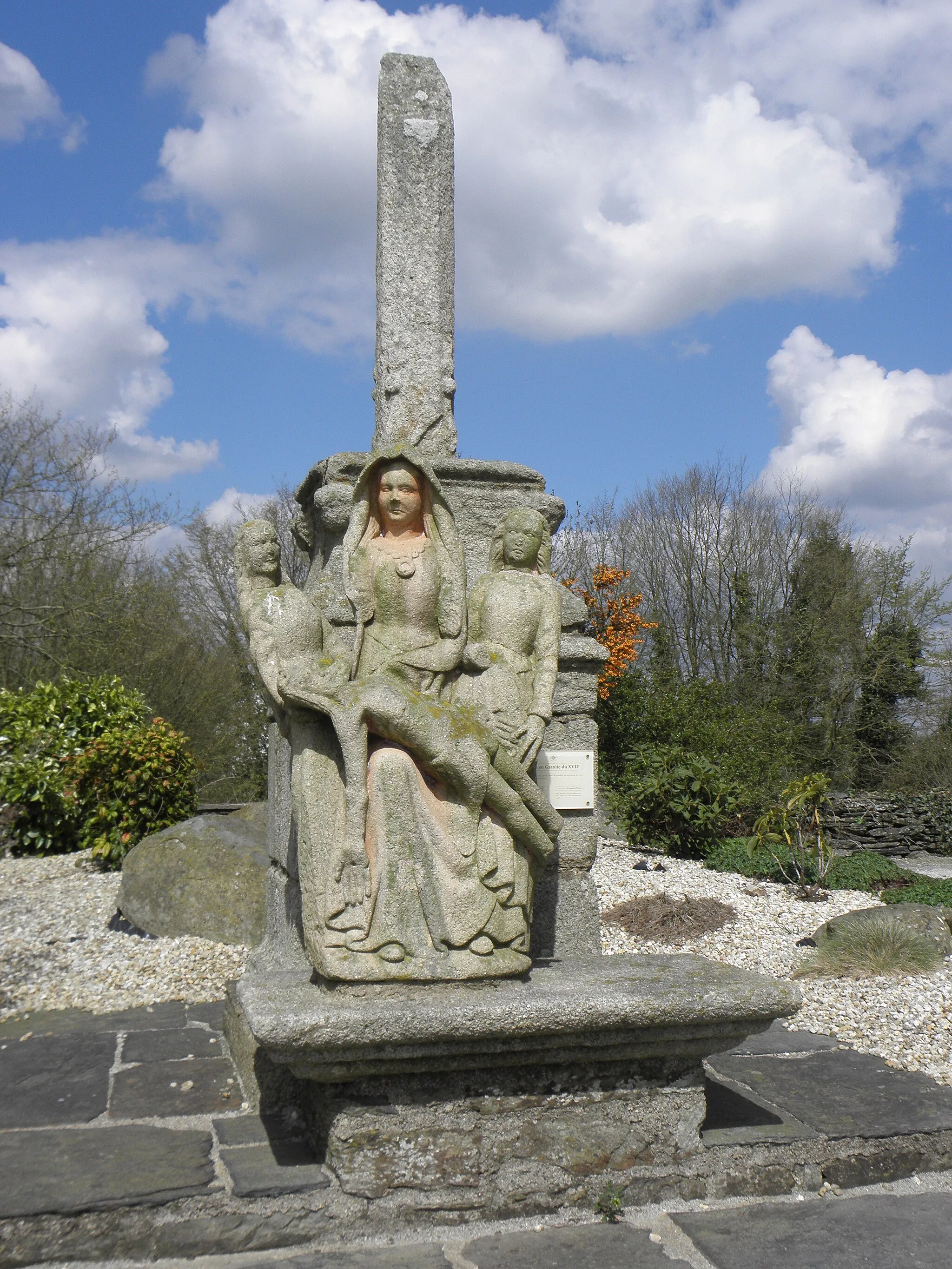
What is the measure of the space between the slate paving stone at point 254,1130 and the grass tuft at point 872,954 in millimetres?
3336

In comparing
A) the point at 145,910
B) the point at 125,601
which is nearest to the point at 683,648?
the point at 125,601

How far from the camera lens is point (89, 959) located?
5105 millimetres

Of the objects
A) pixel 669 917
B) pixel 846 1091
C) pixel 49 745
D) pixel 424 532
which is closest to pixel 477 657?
pixel 424 532

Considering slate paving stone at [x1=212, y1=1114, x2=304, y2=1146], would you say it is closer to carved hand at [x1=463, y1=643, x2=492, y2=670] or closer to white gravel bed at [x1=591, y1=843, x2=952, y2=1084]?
carved hand at [x1=463, y1=643, x2=492, y2=670]

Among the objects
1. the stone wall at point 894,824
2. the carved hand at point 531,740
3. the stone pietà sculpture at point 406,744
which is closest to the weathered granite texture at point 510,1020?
the stone pietà sculpture at point 406,744

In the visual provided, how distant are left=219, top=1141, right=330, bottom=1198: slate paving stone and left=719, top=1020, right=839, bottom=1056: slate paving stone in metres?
1.88

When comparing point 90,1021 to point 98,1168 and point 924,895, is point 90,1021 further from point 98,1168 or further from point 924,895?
point 924,895

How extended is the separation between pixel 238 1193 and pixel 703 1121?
1.40 metres

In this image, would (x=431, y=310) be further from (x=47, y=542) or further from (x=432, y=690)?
(x=47, y=542)

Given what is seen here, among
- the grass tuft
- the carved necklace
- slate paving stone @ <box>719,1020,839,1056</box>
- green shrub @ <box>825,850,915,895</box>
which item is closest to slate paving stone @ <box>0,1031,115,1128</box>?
the carved necklace

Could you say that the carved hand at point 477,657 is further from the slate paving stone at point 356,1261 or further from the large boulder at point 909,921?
the large boulder at point 909,921

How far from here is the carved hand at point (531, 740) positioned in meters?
3.08

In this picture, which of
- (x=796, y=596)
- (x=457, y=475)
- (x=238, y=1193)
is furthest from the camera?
(x=796, y=596)

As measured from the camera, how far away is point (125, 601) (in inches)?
483
